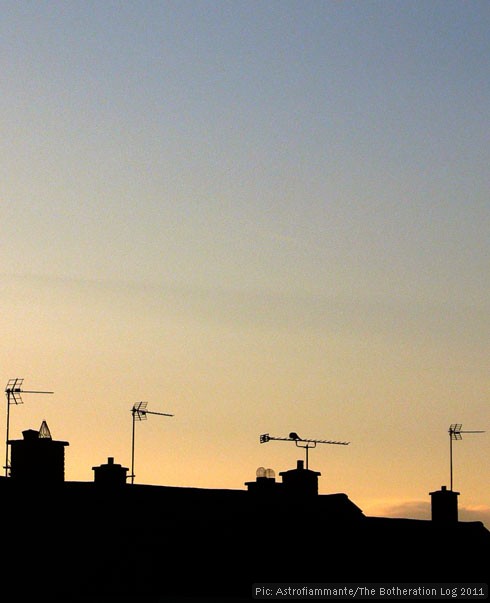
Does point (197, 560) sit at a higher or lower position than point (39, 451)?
lower

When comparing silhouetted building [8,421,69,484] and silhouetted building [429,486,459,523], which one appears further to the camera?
silhouetted building [429,486,459,523]

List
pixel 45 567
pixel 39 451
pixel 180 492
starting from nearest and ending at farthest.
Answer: pixel 45 567, pixel 39 451, pixel 180 492

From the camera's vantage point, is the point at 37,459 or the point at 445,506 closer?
the point at 37,459

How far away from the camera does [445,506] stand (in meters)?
84.1

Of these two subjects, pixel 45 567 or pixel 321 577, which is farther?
pixel 321 577

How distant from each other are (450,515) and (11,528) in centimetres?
3085

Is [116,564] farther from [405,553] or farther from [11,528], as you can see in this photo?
[405,553]

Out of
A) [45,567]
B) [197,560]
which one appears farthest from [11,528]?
[197,560]

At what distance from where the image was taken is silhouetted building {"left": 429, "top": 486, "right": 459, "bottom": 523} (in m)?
83.9

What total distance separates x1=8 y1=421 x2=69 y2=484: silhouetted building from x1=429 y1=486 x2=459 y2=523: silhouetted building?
25886mm

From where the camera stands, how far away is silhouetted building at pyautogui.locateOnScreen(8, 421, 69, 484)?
211ft

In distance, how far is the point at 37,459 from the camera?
64.5 m

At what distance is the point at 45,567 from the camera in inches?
2344

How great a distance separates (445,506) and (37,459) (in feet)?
90.0
